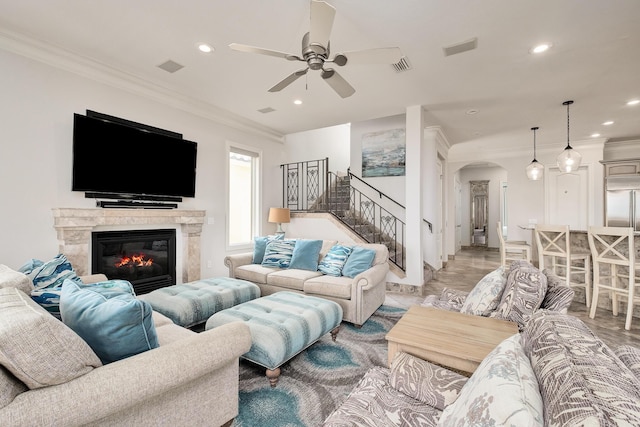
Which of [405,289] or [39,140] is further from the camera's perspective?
[405,289]

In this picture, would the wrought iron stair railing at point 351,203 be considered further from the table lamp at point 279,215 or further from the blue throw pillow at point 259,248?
the blue throw pillow at point 259,248

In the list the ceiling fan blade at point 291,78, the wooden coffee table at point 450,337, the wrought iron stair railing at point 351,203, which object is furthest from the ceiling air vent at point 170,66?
the wooden coffee table at point 450,337

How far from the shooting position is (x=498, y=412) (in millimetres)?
696

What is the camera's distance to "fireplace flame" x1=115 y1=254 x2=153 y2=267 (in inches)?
142

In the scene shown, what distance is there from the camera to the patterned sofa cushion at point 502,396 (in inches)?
26.6

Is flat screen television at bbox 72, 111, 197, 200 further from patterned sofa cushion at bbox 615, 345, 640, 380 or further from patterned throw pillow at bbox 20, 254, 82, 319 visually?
patterned sofa cushion at bbox 615, 345, 640, 380

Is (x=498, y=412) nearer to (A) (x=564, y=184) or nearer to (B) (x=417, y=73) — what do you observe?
(B) (x=417, y=73)

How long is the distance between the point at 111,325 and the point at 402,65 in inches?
133

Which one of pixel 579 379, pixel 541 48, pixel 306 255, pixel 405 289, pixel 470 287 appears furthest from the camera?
pixel 470 287

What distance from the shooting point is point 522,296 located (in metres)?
1.84

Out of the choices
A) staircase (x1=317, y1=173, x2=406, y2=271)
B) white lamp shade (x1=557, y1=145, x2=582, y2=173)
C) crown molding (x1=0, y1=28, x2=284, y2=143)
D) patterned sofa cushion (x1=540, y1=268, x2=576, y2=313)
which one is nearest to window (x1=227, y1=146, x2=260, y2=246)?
crown molding (x1=0, y1=28, x2=284, y2=143)

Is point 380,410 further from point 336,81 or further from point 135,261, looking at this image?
point 135,261

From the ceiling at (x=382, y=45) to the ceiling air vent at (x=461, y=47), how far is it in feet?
0.18

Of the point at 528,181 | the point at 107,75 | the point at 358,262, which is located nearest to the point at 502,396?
the point at 358,262
